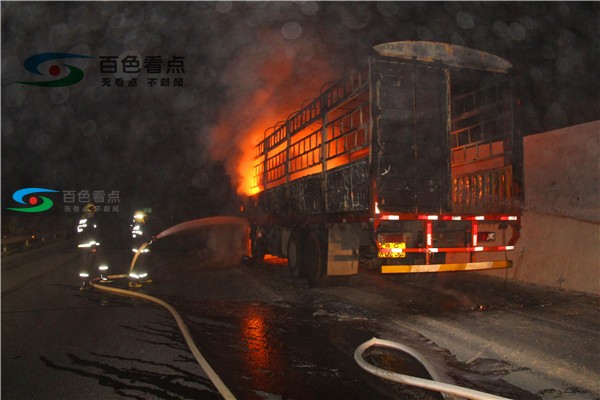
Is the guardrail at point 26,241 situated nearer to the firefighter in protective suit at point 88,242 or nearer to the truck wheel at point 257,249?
the truck wheel at point 257,249

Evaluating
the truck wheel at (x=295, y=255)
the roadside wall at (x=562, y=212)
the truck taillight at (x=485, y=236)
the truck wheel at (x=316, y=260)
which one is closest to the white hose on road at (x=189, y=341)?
the truck wheel at (x=316, y=260)

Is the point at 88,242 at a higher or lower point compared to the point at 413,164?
lower

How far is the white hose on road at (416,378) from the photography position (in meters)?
3.03

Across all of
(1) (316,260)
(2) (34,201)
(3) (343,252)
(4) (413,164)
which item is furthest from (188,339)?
(2) (34,201)

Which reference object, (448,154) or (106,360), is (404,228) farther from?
(106,360)

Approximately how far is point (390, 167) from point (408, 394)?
11.8 feet

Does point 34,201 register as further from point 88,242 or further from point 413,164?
point 413,164

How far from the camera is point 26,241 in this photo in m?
19.6

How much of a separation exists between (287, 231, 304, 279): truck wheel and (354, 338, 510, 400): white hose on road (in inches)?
177

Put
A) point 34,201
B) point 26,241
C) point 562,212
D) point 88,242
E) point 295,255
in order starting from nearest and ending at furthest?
1. point 562,212
2. point 88,242
3. point 295,255
4. point 26,241
5. point 34,201

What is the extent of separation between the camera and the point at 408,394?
359 cm

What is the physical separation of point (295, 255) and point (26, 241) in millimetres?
15471

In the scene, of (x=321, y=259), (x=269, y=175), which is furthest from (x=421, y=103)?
(x=269, y=175)

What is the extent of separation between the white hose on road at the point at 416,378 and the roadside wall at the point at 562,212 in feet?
14.7
